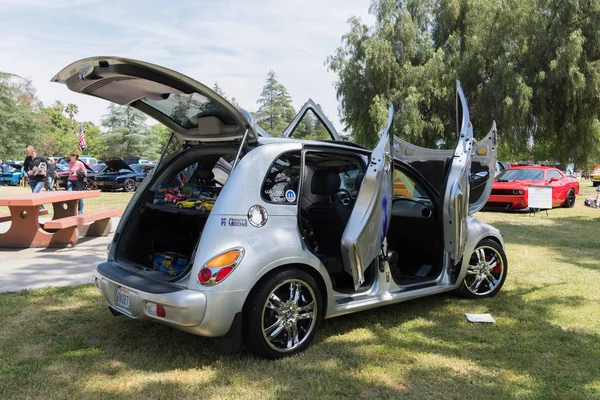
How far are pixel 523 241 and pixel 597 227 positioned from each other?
350cm

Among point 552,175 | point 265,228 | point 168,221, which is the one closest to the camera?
point 265,228

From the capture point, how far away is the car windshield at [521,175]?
15.7 m

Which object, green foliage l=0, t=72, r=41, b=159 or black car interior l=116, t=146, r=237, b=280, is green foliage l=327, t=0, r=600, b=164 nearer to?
black car interior l=116, t=146, r=237, b=280

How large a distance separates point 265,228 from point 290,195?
1.34ft

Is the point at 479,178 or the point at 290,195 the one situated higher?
the point at 479,178

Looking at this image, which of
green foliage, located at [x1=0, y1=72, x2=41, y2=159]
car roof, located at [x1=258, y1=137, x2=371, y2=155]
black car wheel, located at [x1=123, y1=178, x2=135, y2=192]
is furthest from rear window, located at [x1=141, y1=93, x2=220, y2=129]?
green foliage, located at [x1=0, y1=72, x2=41, y2=159]

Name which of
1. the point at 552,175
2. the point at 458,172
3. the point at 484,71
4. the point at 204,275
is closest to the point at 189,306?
the point at 204,275

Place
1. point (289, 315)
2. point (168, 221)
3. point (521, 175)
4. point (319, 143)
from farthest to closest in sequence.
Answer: point (521, 175)
point (168, 221)
point (319, 143)
point (289, 315)

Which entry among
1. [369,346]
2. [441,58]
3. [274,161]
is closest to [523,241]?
[369,346]

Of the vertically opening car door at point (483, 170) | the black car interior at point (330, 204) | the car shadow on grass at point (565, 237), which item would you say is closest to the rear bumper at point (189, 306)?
the black car interior at point (330, 204)

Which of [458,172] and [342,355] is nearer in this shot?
[342,355]

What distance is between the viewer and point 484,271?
5551mm

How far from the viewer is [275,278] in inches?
147

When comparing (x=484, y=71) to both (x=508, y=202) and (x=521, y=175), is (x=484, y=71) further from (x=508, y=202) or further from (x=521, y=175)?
(x=508, y=202)
